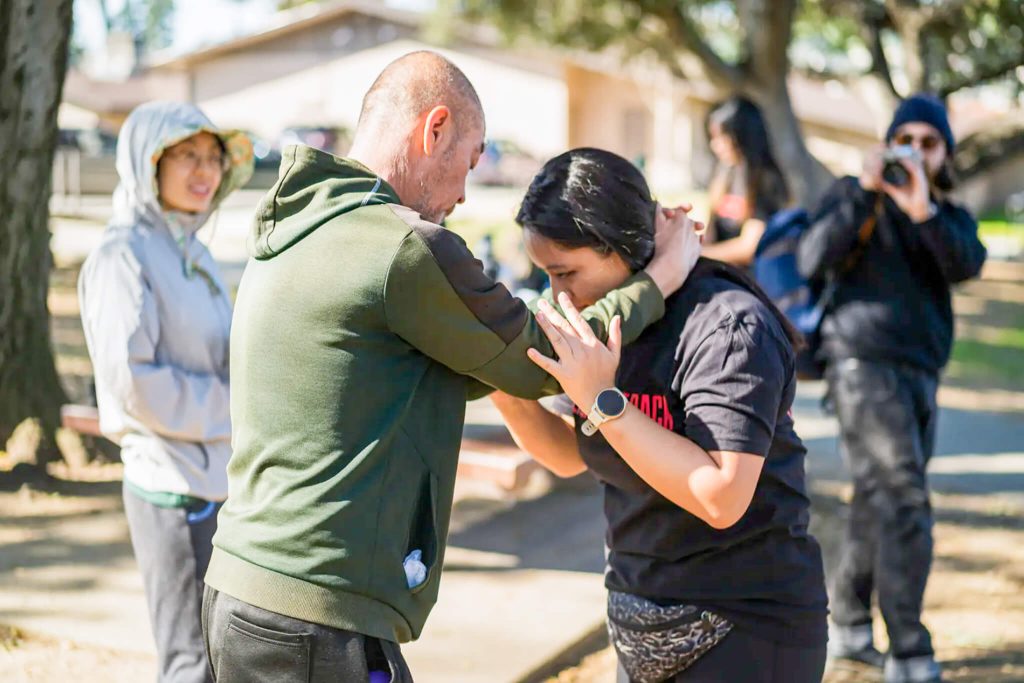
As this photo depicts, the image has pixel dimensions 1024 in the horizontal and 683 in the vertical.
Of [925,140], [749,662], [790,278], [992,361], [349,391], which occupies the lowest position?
[992,361]

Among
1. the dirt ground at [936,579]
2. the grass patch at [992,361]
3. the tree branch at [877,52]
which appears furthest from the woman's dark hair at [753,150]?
the tree branch at [877,52]

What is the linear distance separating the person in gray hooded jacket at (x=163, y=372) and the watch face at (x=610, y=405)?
5.32 feet

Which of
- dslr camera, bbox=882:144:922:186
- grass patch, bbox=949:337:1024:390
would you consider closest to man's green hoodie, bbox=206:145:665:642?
dslr camera, bbox=882:144:922:186

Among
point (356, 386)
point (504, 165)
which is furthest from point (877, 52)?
point (504, 165)

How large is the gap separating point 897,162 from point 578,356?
105 inches

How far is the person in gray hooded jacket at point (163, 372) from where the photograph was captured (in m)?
3.44

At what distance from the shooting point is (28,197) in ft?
22.5

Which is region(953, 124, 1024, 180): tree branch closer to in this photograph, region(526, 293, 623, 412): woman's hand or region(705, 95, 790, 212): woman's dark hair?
region(705, 95, 790, 212): woman's dark hair

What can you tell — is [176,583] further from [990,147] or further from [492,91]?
[492,91]

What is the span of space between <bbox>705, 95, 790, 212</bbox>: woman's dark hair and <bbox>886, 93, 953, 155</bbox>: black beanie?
1460 millimetres

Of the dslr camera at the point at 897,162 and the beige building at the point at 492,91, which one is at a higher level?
the dslr camera at the point at 897,162

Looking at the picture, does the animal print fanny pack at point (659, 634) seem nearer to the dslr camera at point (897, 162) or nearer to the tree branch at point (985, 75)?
the dslr camera at point (897, 162)

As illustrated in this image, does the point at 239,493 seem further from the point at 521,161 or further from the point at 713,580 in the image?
the point at 521,161

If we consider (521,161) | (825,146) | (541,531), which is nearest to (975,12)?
(541,531)
